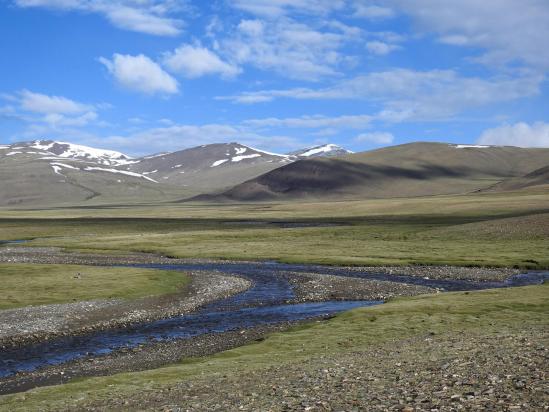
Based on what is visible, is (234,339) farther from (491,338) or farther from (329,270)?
(329,270)

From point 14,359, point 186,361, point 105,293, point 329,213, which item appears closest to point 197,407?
point 186,361

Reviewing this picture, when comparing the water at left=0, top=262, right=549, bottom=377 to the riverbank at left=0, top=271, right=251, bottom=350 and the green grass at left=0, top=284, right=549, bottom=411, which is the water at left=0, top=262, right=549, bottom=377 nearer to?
the riverbank at left=0, top=271, right=251, bottom=350

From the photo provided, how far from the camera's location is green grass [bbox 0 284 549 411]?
22.8 m

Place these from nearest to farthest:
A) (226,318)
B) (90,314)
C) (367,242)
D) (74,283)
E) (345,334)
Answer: (345,334), (90,314), (226,318), (74,283), (367,242)

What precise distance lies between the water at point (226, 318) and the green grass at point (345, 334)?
587 cm

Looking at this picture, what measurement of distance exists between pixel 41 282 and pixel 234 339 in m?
28.0

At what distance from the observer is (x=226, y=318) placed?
4350 centimetres

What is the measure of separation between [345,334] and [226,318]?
13.1 metres

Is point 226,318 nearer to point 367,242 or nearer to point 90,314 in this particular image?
Result: point 90,314

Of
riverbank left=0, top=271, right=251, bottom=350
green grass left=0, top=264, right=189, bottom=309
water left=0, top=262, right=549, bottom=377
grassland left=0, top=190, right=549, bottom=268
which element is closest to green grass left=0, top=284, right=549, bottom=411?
water left=0, top=262, right=549, bottom=377

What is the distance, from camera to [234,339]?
3597 cm

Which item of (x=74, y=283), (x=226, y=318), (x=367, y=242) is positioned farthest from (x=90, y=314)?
(x=367, y=242)

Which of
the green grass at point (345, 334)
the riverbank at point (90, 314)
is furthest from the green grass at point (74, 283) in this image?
the green grass at point (345, 334)

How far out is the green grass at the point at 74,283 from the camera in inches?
1935
